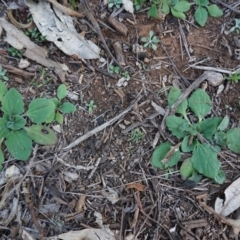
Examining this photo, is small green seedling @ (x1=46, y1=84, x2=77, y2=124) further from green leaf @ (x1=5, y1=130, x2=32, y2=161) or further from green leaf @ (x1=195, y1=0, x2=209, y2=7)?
green leaf @ (x1=195, y1=0, x2=209, y2=7)

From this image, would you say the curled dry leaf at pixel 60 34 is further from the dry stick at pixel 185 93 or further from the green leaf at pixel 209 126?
the green leaf at pixel 209 126

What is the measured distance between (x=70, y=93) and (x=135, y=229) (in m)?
0.64

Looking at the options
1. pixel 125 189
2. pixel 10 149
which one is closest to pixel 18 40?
pixel 10 149

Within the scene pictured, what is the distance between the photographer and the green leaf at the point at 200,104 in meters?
1.87

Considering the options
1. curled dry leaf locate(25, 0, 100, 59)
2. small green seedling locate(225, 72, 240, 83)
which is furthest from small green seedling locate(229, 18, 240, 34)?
curled dry leaf locate(25, 0, 100, 59)

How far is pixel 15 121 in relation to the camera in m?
1.79

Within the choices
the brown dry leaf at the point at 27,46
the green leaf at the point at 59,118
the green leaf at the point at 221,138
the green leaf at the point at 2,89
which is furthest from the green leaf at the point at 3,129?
the green leaf at the point at 221,138

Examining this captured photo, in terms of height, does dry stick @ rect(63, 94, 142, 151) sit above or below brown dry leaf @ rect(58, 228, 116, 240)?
above

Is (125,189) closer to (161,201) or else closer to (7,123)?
(161,201)

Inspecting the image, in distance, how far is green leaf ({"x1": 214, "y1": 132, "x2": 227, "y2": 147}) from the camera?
183 cm

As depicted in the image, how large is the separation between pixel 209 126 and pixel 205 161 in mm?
157

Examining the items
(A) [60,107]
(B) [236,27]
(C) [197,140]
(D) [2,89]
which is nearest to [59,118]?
(A) [60,107]

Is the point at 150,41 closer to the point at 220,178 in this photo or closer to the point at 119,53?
the point at 119,53

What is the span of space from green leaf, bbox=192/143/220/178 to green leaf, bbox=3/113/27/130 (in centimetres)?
73
